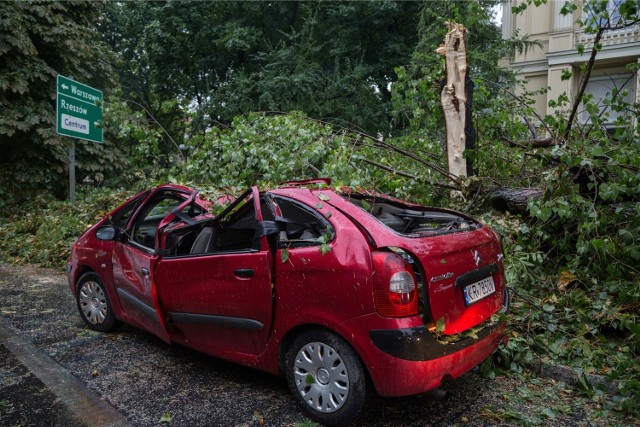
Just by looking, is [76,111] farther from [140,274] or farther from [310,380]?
[310,380]

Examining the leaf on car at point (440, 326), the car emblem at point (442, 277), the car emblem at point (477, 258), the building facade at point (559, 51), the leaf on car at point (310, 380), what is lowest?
the leaf on car at point (310, 380)

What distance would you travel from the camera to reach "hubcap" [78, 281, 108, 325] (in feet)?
15.7

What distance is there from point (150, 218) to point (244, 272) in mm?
2243

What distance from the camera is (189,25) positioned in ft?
66.8

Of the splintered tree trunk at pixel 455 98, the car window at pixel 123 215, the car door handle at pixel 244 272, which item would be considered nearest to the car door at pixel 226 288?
the car door handle at pixel 244 272

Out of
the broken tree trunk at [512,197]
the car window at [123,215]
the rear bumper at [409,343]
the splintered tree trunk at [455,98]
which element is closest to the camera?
the rear bumper at [409,343]

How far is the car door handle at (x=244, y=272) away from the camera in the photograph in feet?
10.7

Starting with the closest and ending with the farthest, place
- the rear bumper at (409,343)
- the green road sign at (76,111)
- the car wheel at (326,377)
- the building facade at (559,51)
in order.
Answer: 1. the rear bumper at (409,343)
2. the car wheel at (326,377)
3. the green road sign at (76,111)
4. the building facade at (559,51)

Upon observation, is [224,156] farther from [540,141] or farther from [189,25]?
[189,25]

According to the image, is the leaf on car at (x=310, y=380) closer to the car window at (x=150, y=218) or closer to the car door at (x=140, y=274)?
the car door at (x=140, y=274)

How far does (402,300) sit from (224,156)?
3.83 m

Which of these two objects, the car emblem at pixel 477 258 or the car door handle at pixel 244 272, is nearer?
the car emblem at pixel 477 258

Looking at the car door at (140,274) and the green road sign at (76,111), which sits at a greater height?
the green road sign at (76,111)

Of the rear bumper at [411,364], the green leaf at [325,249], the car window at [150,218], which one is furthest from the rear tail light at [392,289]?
the car window at [150,218]
